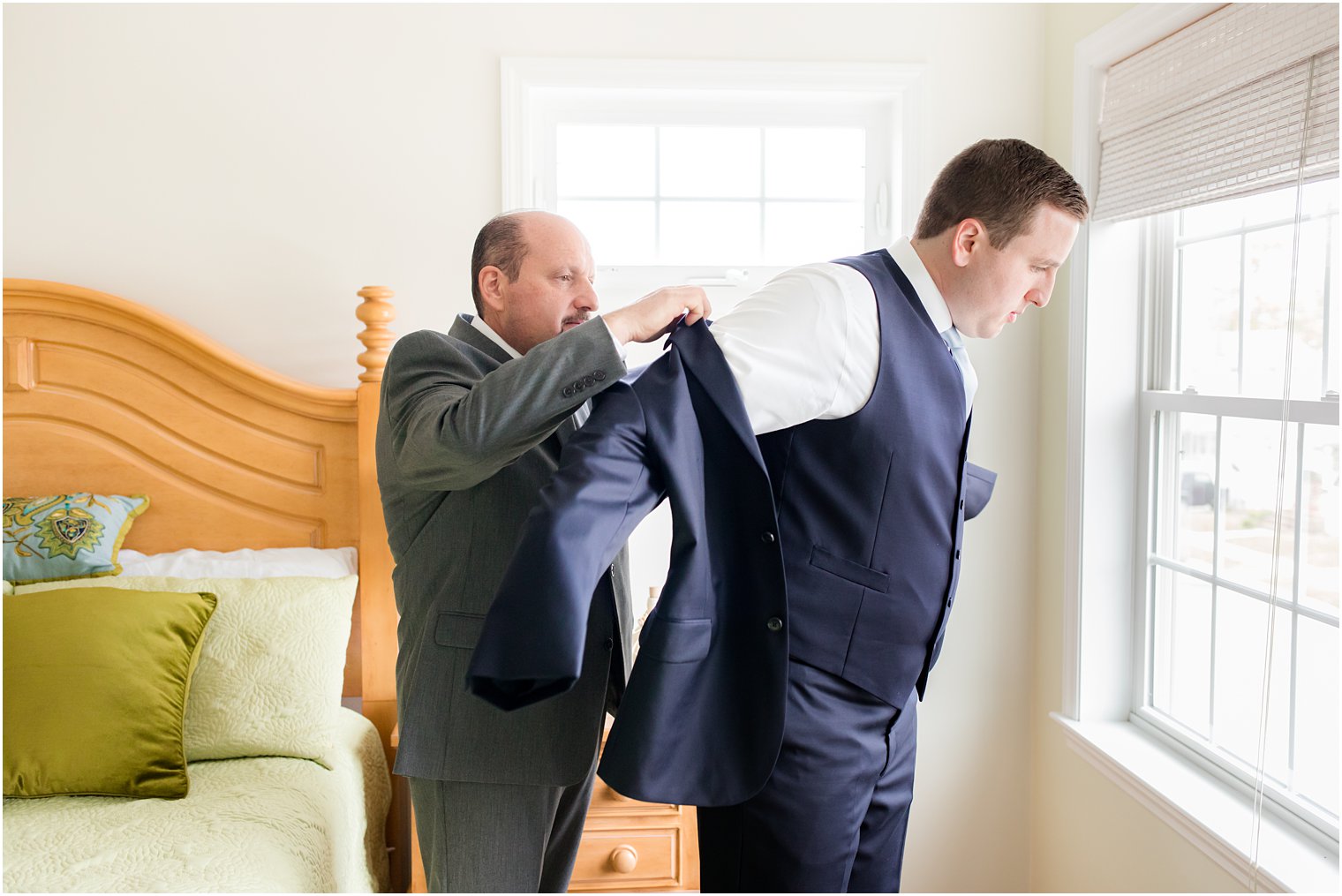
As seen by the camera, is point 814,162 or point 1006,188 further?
point 814,162

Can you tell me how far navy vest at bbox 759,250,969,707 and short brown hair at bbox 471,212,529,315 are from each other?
19.1 inches

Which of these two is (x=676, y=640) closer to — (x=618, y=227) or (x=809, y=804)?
(x=809, y=804)

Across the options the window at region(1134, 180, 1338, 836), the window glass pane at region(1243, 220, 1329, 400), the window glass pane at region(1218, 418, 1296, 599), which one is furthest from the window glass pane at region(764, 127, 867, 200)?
the window glass pane at region(1218, 418, 1296, 599)

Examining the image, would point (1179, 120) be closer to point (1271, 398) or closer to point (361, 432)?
point (1271, 398)

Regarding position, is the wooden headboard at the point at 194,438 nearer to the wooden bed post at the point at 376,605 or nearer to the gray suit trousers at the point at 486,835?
the wooden bed post at the point at 376,605

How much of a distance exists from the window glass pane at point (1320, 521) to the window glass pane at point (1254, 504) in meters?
0.03

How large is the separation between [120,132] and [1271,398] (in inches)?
104

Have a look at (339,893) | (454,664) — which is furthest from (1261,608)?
(339,893)

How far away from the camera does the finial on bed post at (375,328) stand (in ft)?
7.20

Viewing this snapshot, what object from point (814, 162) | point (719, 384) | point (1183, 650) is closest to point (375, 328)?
point (814, 162)

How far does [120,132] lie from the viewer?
7.57 ft

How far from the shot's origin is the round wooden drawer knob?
6.42ft

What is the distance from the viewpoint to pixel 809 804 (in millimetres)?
1155

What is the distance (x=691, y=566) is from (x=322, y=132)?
1.82 metres
